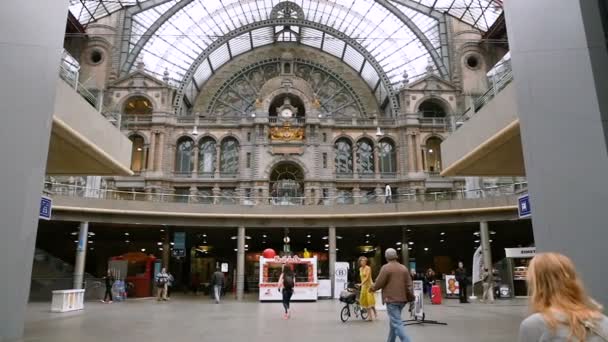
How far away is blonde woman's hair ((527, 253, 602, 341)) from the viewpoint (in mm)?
2535

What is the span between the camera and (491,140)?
1097 cm

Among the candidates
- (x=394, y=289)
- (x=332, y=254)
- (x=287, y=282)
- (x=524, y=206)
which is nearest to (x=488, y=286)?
(x=332, y=254)

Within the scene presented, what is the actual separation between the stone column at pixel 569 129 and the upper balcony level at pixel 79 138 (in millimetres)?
8936

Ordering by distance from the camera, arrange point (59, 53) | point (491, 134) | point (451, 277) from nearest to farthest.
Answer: point (59, 53) → point (491, 134) → point (451, 277)

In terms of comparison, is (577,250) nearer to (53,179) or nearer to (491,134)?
(491,134)

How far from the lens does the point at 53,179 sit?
30.5m

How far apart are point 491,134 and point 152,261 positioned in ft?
84.5

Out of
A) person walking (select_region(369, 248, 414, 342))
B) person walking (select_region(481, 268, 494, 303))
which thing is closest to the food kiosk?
person walking (select_region(481, 268, 494, 303))

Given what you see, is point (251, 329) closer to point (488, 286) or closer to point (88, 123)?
point (88, 123)

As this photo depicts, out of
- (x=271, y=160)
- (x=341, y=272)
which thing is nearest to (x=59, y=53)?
(x=341, y=272)

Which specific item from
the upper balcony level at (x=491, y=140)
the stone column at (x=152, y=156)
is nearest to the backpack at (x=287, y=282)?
the upper balcony level at (x=491, y=140)

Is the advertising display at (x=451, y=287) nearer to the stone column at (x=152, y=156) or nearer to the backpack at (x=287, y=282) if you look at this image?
the backpack at (x=287, y=282)

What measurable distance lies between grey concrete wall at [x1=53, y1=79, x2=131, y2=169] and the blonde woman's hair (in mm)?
9532

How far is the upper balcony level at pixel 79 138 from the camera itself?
10883 mm
